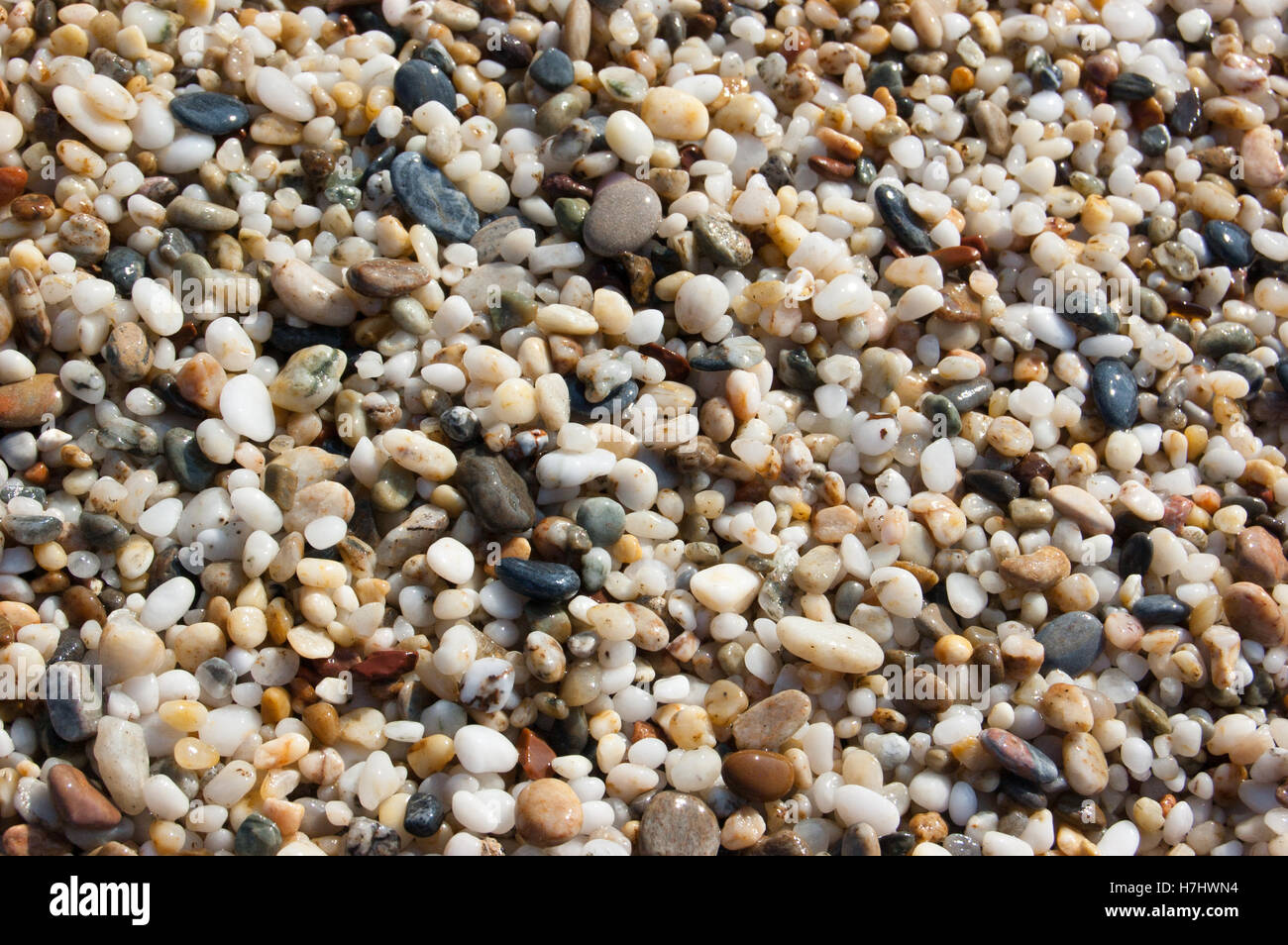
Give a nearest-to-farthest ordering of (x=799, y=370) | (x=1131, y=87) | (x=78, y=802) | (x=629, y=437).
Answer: (x=78, y=802)
(x=629, y=437)
(x=799, y=370)
(x=1131, y=87)

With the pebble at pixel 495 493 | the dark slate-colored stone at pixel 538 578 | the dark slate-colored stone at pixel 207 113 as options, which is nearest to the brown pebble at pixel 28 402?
the dark slate-colored stone at pixel 207 113

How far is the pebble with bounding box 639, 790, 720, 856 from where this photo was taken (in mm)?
1548

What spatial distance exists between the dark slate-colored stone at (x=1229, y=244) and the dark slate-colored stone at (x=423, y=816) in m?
1.96

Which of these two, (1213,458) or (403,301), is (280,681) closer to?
(403,301)

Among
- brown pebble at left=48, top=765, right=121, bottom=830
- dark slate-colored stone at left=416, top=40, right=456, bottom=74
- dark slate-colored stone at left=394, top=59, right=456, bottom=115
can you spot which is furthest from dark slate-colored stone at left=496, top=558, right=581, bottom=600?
dark slate-colored stone at left=416, top=40, right=456, bottom=74

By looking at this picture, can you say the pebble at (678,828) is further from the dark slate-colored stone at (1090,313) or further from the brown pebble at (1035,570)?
the dark slate-colored stone at (1090,313)

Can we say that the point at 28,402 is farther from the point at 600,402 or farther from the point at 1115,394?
the point at 1115,394

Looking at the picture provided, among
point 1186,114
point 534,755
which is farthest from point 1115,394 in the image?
point 534,755

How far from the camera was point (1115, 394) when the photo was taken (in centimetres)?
197

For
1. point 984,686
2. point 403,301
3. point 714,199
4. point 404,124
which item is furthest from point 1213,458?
point 404,124

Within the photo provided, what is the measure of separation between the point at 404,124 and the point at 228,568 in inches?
38.1

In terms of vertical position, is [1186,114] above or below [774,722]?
above

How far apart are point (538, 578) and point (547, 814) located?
14.7 inches

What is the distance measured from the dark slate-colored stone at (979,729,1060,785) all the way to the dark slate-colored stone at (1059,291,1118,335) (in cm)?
87
